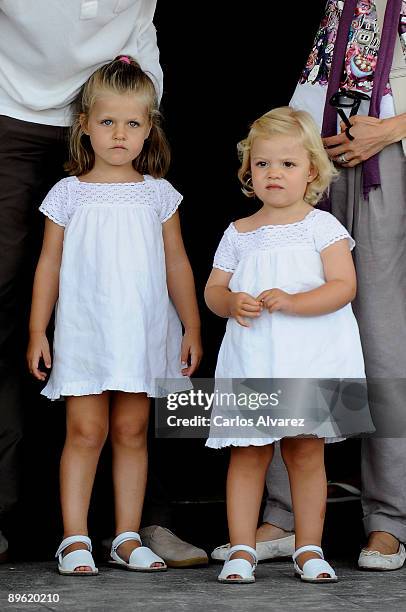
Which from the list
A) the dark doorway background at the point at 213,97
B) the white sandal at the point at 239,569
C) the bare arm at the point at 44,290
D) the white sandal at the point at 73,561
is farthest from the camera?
the dark doorway background at the point at 213,97

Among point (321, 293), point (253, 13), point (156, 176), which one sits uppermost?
point (253, 13)

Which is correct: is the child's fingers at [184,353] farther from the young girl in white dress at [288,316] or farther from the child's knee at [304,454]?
the child's knee at [304,454]

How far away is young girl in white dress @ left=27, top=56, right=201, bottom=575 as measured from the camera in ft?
10.9

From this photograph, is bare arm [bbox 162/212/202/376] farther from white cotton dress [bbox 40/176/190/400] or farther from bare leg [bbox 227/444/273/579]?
bare leg [bbox 227/444/273/579]

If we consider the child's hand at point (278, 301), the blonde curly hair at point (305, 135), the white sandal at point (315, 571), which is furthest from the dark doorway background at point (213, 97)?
the child's hand at point (278, 301)

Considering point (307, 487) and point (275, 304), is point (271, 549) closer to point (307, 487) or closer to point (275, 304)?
point (307, 487)

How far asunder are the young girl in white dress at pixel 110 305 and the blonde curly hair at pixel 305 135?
34cm

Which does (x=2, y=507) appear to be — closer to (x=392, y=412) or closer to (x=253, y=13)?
(x=392, y=412)

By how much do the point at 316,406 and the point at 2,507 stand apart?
0.96 meters

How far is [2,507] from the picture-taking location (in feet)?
11.7

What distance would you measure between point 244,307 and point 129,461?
22.1 inches

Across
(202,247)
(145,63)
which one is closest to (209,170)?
(202,247)

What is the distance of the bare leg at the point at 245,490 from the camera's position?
3.18 metres

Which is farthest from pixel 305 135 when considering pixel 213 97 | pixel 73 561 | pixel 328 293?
pixel 213 97
